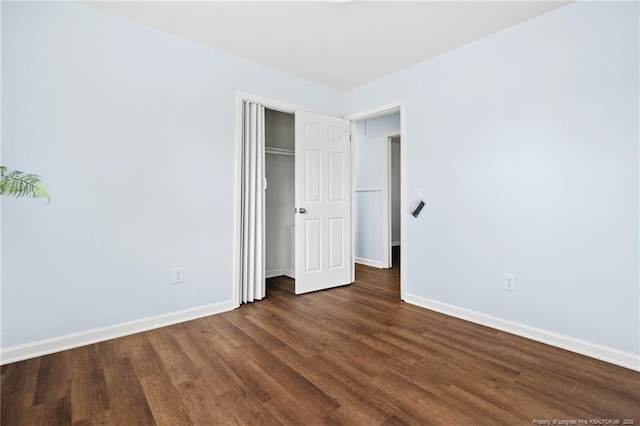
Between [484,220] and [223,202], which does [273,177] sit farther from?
[484,220]

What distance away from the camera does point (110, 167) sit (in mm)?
2322

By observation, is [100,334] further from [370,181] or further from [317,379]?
[370,181]

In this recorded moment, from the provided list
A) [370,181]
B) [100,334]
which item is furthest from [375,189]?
[100,334]

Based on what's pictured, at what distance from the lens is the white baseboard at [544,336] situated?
1943mm

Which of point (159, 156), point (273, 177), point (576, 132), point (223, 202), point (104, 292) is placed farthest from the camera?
point (273, 177)

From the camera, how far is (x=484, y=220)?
8.59ft

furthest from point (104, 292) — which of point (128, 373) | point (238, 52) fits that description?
point (238, 52)

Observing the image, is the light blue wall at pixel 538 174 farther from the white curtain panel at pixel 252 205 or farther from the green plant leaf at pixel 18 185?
the green plant leaf at pixel 18 185

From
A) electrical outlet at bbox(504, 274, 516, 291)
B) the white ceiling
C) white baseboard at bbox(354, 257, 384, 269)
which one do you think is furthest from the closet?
electrical outlet at bbox(504, 274, 516, 291)

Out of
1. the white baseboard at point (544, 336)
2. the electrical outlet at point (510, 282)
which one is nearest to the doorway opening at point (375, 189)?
the white baseboard at point (544, 336)

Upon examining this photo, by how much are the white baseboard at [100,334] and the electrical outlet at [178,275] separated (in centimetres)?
27

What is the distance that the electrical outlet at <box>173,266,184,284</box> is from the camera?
8.65 ft

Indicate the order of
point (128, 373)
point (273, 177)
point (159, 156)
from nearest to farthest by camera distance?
point (128, 373), point (159, 156), point (273, 177)

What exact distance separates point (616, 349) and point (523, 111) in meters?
1.76
